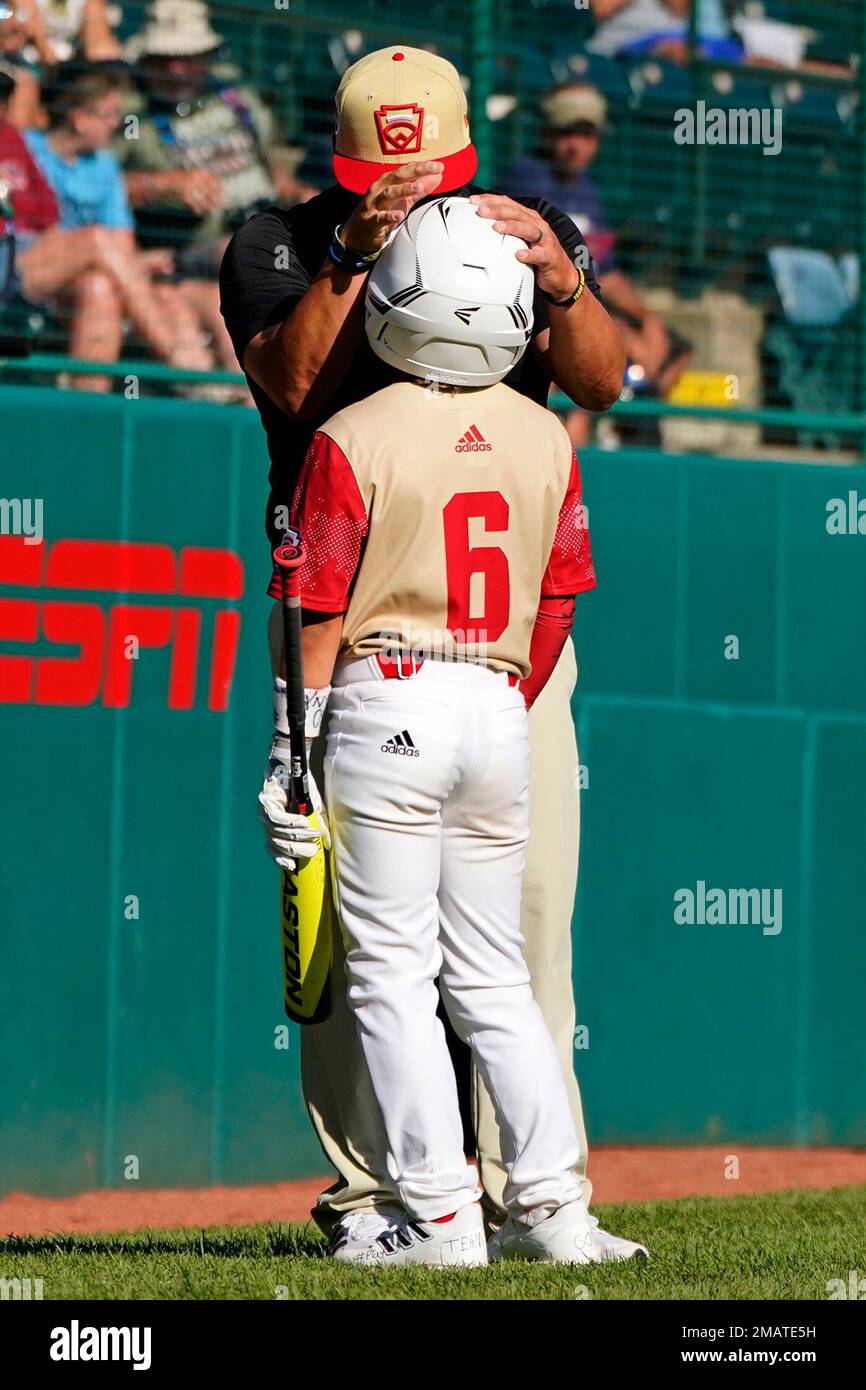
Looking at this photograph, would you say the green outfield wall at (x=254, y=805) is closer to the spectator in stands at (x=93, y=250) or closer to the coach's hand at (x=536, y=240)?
the spectator in stands at (x=93, y=250)

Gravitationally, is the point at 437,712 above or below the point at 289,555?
below

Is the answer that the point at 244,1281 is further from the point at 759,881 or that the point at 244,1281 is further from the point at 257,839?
the point at 759,881

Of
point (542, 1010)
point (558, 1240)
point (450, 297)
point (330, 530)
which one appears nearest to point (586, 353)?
point (450, 297)

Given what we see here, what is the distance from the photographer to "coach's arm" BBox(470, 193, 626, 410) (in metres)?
3.75

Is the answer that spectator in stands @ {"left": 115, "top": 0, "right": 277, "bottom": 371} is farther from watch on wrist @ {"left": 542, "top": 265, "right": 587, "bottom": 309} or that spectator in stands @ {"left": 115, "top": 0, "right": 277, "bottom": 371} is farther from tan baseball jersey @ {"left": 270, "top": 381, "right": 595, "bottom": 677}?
tan baseball jersey @ {"left": 270, "top": 381, "right": 595, "bottom": 677}

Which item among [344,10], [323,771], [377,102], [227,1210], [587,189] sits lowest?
[227,1210]

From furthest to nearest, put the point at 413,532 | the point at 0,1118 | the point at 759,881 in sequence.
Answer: the point at 759,881
the point at 0,1118
the point at 413,532

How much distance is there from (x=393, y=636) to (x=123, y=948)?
2.71m

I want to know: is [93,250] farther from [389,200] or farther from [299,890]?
[299,890]

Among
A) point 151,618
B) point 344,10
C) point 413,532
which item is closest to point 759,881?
point 151,618

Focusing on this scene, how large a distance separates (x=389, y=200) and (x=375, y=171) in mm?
281

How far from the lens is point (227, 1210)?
20.1 ft

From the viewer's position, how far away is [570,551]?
400 cm

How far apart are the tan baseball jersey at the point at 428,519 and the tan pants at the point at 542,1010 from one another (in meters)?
0.55
